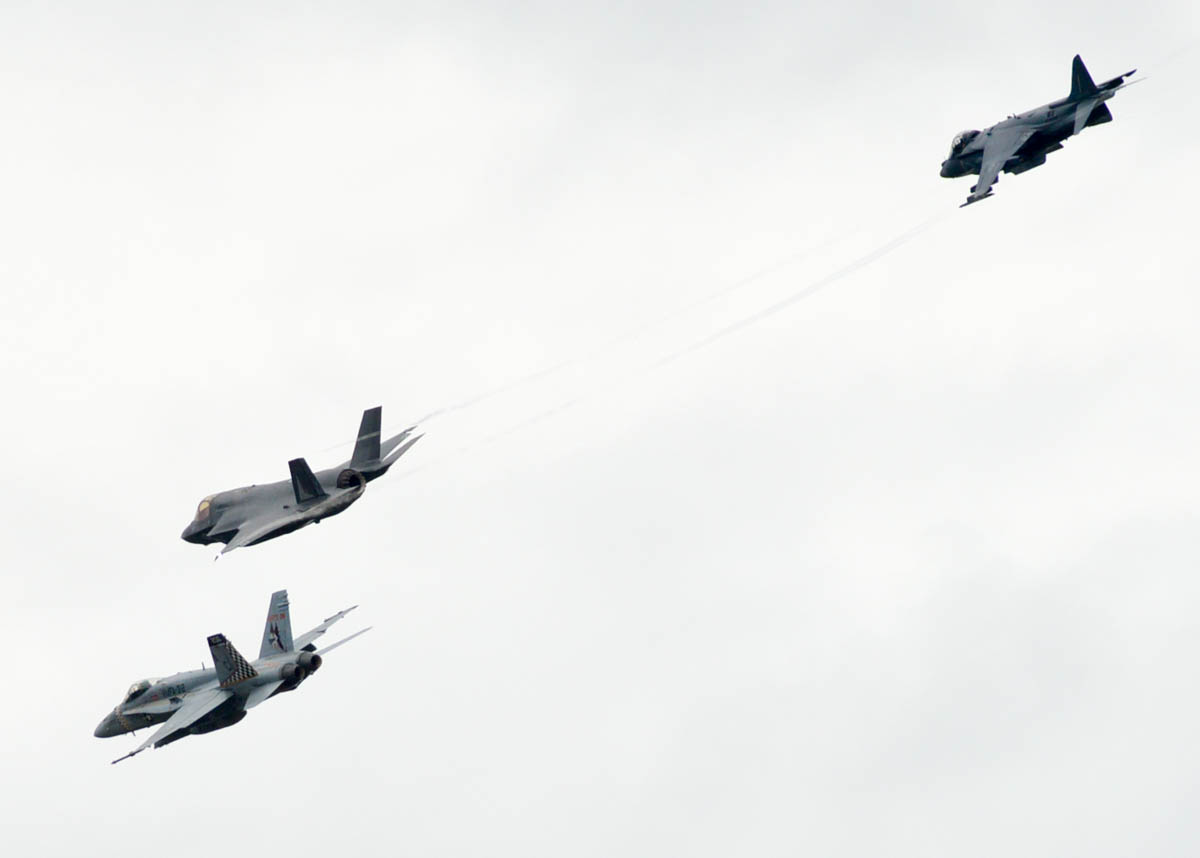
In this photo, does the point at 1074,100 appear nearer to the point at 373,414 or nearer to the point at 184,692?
the point at 373,414

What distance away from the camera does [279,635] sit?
299ft

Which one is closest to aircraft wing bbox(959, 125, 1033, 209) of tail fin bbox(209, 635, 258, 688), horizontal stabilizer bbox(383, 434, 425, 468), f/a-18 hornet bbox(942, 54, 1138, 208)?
f/a-18 hornet bbox(942, 54, 1138, 208)

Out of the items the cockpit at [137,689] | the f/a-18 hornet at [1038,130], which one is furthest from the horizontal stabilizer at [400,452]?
the f/a-18 hornet at [1038,130]

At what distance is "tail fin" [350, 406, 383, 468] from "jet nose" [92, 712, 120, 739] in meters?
19.0

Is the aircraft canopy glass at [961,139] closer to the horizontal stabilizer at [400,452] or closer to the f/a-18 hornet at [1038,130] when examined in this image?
the f/a-18 hornet at [1038,130]

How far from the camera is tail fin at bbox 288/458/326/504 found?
3349 inches

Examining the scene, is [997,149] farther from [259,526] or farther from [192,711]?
[192,711]

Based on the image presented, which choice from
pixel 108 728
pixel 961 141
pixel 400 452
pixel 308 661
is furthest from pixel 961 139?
pixel 108 728

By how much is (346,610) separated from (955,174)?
40.3m

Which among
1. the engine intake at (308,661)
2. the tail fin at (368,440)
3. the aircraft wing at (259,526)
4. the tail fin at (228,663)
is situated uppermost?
the tail fin at (368,440)

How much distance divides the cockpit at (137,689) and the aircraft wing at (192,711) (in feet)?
12.3

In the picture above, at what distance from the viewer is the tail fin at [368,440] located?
8850 cm

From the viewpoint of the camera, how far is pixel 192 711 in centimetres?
8706

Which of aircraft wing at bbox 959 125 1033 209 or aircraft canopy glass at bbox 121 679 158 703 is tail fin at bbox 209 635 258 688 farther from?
aircraft wing at bbox 959 125 1033 209
